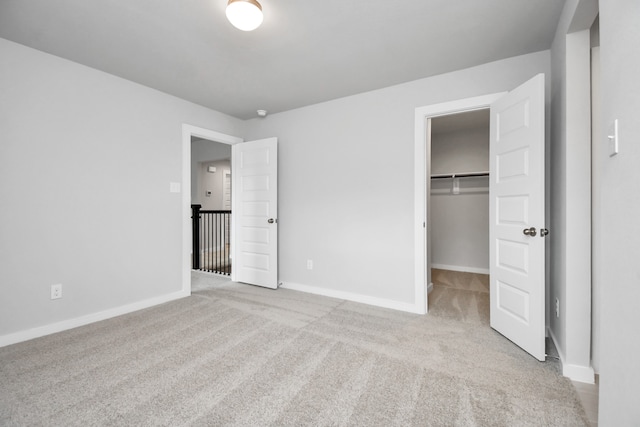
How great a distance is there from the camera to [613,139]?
979mm

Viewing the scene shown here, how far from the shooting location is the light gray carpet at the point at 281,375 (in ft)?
4.66

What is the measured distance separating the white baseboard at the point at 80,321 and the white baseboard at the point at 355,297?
144cm

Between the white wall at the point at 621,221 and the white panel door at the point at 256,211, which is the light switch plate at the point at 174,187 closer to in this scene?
the white panel door at the point at 256,211

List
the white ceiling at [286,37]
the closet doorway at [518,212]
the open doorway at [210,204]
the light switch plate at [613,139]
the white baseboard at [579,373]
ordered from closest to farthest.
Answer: the light switch plate at [613,139]
the white baseboard at [579,373]
the white ceiling at [286,37]
the closet doorway at [518,212]
the open doorway at [210,204]

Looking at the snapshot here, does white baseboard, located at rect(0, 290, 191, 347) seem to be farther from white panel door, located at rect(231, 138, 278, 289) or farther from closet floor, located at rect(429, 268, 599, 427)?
closet floor, located at rect(429, 268, 599, 427)

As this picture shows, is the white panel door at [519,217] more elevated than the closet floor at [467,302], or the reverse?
the white panel door at [519,217]

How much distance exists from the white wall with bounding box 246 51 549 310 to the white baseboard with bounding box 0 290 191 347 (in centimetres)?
150

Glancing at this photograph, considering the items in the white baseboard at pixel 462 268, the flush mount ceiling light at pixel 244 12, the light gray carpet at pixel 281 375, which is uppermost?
the flush mount ceiling light at pixel 244 12

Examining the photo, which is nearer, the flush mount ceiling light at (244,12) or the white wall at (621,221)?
the white wall at (621,221)

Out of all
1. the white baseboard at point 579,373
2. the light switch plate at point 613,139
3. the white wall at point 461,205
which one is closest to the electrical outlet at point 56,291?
the light switch plate at point 613,139

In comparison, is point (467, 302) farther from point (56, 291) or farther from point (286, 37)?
point (56, 291)

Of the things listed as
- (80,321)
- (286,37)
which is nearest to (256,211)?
(80,321)

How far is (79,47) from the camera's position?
229cm

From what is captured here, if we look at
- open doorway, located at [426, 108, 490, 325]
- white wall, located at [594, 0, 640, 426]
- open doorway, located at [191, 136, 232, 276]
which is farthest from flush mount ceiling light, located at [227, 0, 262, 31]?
open doorway, located at [191, 136, 232, 276]
